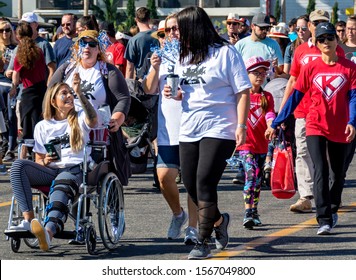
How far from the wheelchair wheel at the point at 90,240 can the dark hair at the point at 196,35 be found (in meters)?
1.46

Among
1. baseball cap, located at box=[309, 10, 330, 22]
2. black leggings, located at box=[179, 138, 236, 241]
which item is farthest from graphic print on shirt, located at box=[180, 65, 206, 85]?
baseball cap, located at box=[309, 10, 330, 22]

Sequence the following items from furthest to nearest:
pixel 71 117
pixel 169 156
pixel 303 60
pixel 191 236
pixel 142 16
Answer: pixel 142 16 → pixel 303 60 → pixel 169 156 → pixel 191 236 → pixel 71 117

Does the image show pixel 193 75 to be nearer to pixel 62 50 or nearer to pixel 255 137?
pixel 255 137

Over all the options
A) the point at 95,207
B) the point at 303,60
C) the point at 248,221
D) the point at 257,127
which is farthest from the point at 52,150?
the point at 303,60

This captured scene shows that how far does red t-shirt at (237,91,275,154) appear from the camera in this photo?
442 inches

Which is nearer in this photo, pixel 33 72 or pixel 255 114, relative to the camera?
pixel 255 114

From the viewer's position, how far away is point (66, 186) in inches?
360

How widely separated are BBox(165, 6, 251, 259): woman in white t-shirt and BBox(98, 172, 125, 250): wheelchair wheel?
0.71 meters

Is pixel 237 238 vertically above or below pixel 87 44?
below

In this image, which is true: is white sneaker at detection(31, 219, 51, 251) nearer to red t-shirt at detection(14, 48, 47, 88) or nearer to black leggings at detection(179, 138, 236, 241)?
black leggings at detection(179, 138, 236, 241)

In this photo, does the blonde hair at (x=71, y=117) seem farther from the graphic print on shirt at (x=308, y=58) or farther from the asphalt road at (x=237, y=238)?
the graphic print on shirt at (x=308, y=58)

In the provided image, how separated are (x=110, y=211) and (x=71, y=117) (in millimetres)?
798

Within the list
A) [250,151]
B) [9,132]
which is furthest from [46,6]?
[250,151]

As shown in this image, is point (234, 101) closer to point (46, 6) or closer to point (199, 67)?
point (199, 67)
